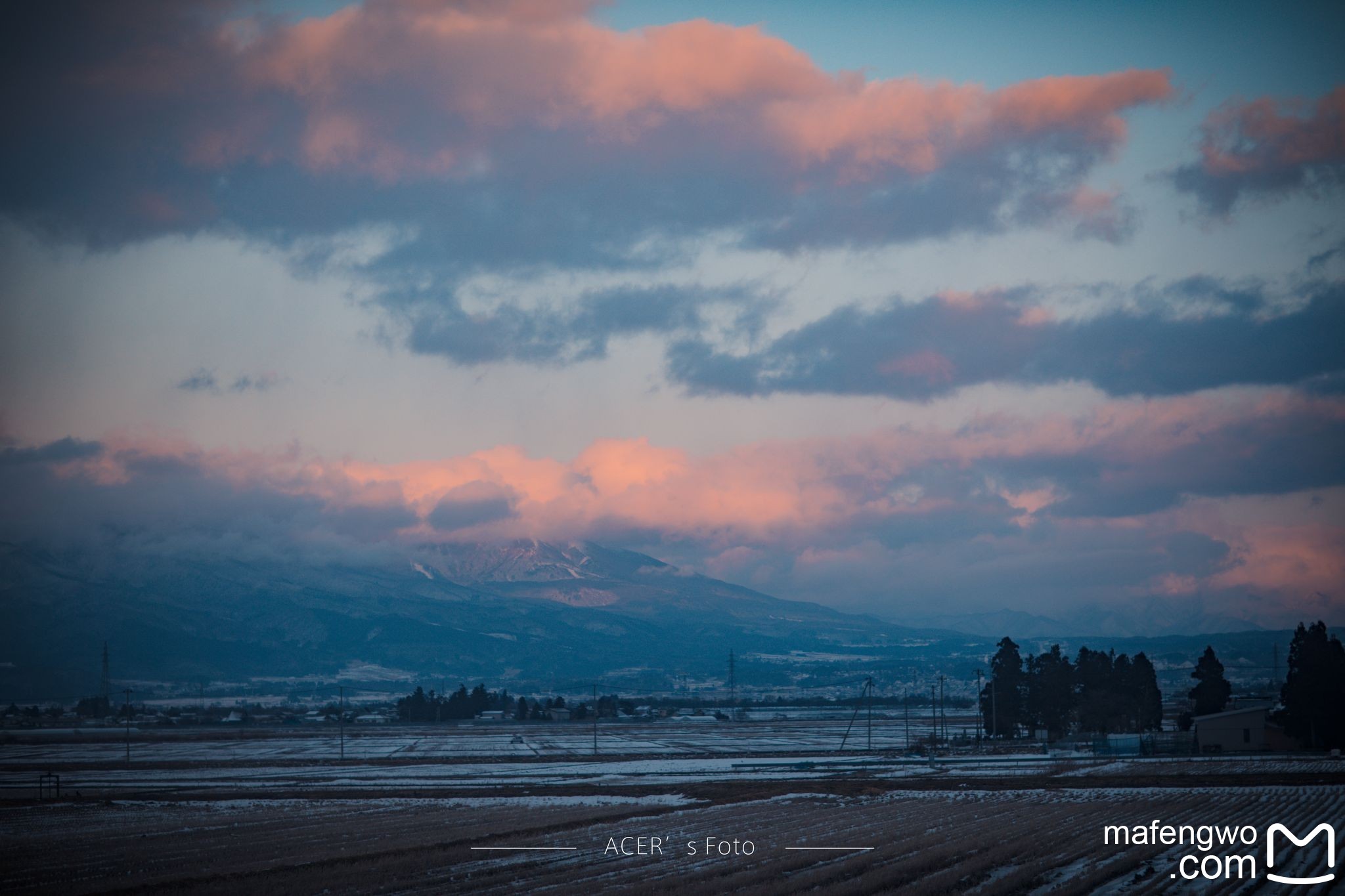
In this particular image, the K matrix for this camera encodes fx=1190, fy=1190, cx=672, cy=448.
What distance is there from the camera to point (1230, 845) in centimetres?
3159

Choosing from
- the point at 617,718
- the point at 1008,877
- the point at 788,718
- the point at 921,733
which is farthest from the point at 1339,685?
the point at 617,718

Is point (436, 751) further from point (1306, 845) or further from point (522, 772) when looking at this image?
point (1306, 845)

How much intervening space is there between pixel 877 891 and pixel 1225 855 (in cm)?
1020

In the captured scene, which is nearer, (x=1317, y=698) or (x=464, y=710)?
(x=1317, y=698)

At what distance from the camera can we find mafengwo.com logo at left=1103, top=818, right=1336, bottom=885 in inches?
1062

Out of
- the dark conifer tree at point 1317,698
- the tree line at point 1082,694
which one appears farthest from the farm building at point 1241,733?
the tree line at point 1082,694

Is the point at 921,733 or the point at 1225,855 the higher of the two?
the point at 1225,855

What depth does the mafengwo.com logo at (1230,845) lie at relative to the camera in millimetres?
26984

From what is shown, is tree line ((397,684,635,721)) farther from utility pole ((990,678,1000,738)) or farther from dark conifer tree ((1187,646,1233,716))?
dark conifer tree ((1187,646,1233,716))

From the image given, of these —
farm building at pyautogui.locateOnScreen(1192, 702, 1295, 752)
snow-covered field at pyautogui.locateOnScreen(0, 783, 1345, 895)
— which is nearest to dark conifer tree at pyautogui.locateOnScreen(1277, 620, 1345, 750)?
farm building at pyautogui.locateOnScreen(1192, 702, 1295, 752)

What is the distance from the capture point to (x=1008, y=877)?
27.2 m

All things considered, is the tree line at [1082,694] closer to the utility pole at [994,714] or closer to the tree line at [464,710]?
the utility pole at [994,714]

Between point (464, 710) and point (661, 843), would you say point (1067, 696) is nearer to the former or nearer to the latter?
point (661, 843)

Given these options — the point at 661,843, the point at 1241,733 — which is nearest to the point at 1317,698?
the point at 1241,733
